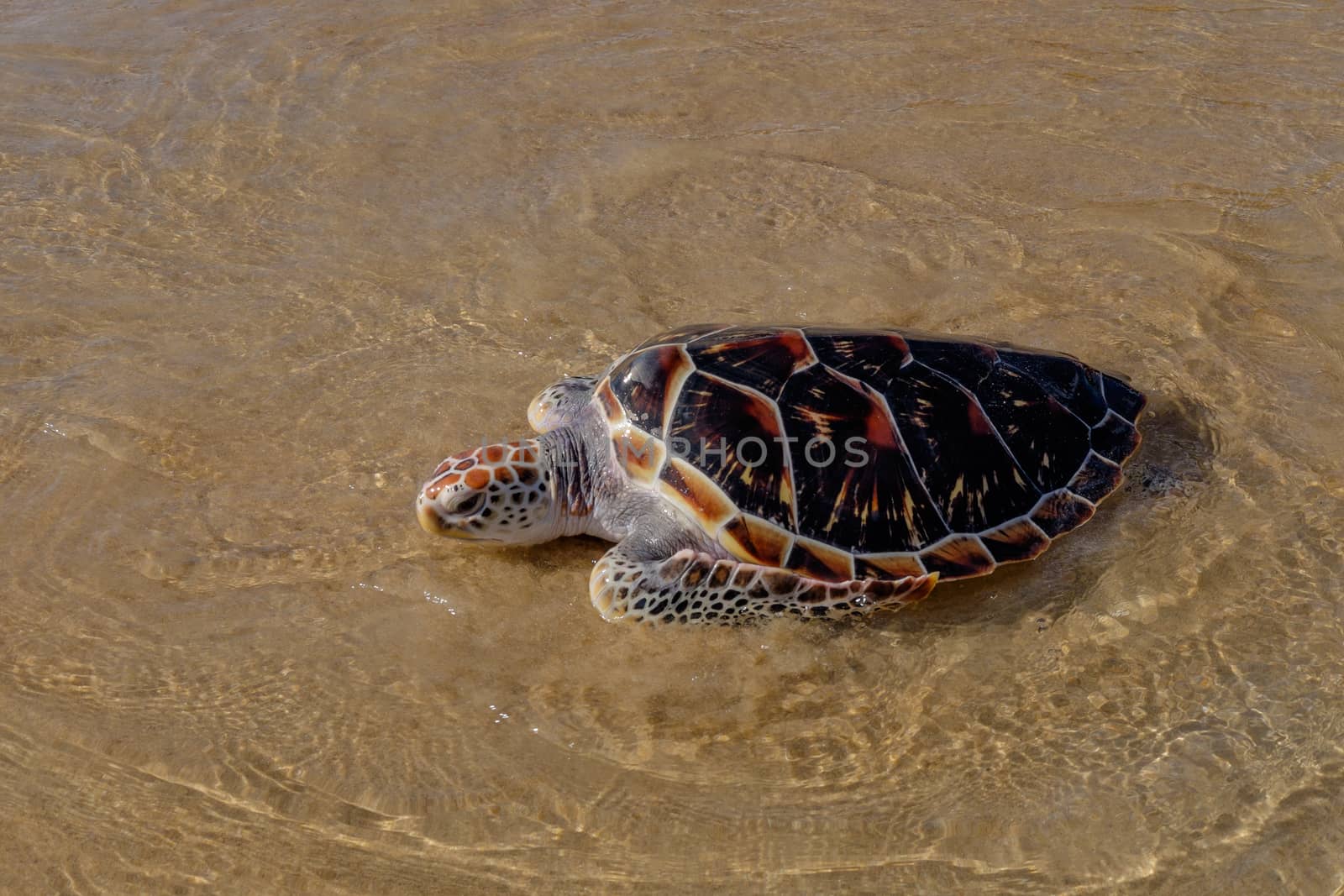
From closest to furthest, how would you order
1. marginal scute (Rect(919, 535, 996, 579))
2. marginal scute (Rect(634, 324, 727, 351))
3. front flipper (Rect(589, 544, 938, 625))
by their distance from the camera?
front flipper (Rect(589, 544, 938, 625)) → marginal scute (Rect(919, 535, 996, 579)) → marginal scute (Rect(634, 324, 727, 351))

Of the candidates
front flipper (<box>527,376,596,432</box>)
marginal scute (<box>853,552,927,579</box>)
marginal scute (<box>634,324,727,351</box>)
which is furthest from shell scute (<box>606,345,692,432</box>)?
marginal scute (<box>853,552,927,579</box>)

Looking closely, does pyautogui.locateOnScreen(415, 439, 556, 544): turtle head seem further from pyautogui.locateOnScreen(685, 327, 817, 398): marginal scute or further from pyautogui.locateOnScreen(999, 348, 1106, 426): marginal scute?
pyautogui.locateOnScreen(999, 348, 1106, 426): marginal scute

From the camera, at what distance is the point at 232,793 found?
8.89 feet

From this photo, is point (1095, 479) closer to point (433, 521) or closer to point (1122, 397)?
point (1122, 397)

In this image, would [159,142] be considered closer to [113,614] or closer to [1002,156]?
[113,614]

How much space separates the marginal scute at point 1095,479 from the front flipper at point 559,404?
5.67 ft

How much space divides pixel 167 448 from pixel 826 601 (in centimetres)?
241

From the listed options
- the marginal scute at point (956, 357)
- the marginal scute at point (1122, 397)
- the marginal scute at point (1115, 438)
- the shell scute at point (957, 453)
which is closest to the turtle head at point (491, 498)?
the shell scute at point (957, 453)

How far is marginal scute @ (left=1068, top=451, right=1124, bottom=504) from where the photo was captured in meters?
3.69

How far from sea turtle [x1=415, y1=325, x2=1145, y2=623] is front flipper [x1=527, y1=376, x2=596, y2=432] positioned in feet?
0.21

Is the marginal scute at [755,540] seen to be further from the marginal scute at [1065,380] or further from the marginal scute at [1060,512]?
the marginal scute at [1065,380]

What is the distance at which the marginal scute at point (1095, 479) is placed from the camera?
3.69m

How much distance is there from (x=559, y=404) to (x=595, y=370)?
48 centimetres

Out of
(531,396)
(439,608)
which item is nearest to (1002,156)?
(531,396)
